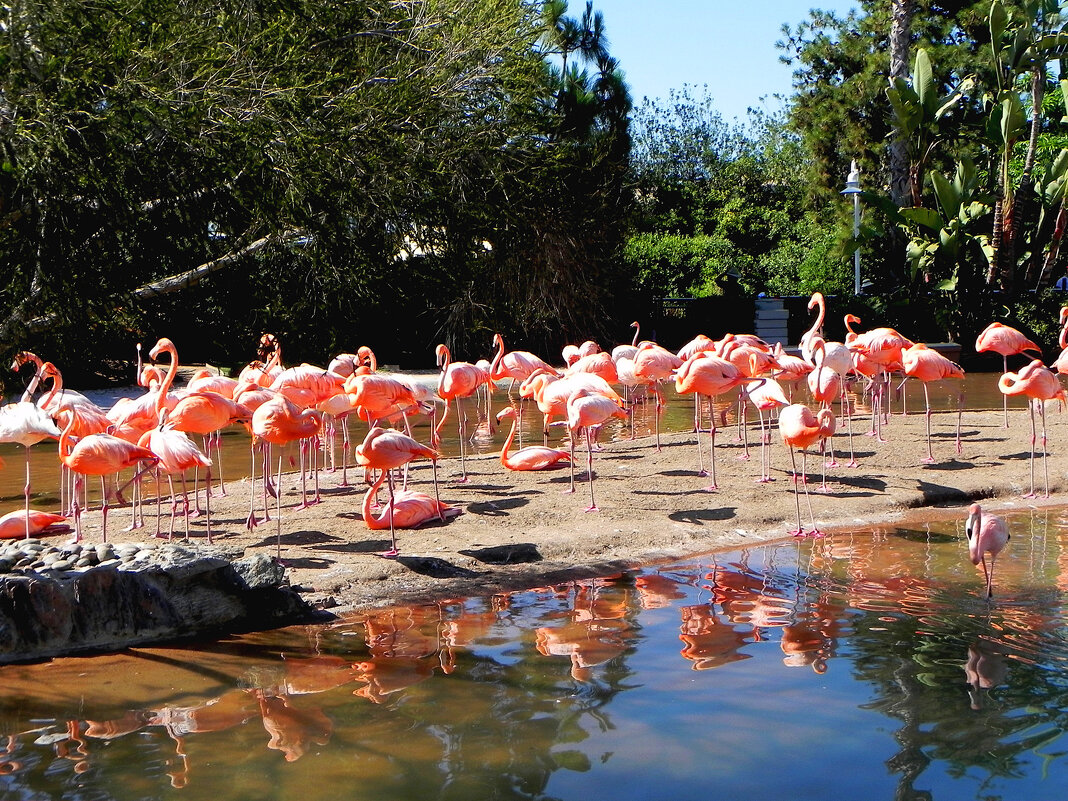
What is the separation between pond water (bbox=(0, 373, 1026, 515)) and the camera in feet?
28.2

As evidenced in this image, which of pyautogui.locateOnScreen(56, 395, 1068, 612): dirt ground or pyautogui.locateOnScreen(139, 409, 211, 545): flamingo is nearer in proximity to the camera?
pyautogui.locateOnScreen(139, 409, 211, 545): flamingo

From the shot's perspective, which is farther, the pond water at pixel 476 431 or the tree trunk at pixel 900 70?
the tree trunk at pixel 900 70

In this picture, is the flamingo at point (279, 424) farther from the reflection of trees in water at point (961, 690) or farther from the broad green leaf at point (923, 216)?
the broad green leaf at point (923, 216)

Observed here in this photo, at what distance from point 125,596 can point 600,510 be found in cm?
300

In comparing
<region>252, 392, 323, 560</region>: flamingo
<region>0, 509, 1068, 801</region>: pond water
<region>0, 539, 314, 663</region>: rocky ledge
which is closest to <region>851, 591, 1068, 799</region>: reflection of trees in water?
<region>0, 509, 1068, 801</region>: pond water

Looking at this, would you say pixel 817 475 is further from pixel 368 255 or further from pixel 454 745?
pixel 454 745

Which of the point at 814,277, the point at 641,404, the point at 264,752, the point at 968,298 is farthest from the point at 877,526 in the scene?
the point at 814,277

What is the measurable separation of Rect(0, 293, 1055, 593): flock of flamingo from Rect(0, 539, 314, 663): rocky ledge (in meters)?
0.74

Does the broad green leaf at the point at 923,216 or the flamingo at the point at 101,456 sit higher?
the broad green leaf at the point at 923,216

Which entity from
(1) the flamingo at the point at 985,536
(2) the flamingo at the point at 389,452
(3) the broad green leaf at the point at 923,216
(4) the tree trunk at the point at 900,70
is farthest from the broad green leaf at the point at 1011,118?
(2) the flamingo at the point at 389,452

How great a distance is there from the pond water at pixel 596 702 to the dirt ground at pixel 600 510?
46cm

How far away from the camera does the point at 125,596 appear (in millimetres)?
4570

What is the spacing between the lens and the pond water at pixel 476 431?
8.61 m

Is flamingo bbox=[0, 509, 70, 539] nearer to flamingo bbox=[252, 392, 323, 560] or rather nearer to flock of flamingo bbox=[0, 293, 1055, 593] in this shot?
flock of flamingo bbox=[0, 293, 1055, 593]
